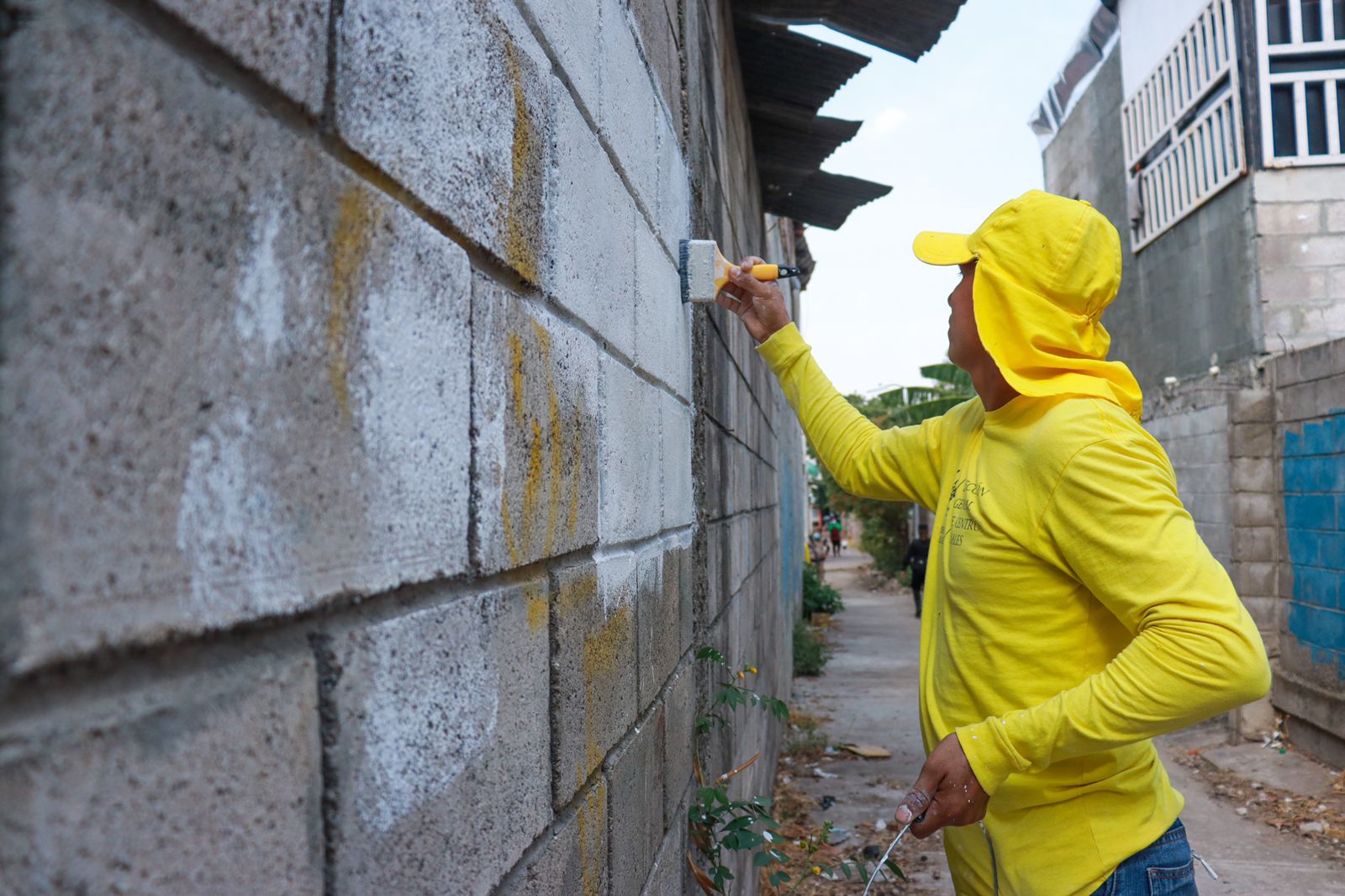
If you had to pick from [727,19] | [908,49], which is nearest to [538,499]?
[727,19]

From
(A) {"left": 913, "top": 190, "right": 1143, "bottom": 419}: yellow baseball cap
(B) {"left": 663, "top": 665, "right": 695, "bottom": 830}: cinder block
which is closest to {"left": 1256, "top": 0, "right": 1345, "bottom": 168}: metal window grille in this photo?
(A) {"left": 913, "top": 190, "right": 1143, "bottom": 419}: yellow baseball cap

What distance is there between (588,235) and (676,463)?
837 millimetres

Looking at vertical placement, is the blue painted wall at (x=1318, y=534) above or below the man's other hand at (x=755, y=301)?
below

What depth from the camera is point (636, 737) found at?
166cm

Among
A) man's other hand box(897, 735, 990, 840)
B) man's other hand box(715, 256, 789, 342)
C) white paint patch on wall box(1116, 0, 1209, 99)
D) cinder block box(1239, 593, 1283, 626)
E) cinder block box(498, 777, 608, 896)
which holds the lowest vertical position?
cinder block box(1239, 593, 1283, 626)

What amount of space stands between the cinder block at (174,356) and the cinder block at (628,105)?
0.87 metres

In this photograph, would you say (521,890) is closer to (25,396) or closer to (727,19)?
(25,396)

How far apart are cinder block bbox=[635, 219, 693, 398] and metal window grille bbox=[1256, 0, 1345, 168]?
10063mm

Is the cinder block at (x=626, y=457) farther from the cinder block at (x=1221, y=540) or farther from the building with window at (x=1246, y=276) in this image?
the cinder block at (x=1221, y=540)

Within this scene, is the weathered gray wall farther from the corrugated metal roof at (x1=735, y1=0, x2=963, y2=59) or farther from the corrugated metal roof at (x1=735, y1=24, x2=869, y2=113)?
the corrugated metal roof at (x1=735, y1=0, x2=963, y2=59)

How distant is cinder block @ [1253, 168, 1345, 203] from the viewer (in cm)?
1009

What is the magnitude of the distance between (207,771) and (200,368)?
206 mm

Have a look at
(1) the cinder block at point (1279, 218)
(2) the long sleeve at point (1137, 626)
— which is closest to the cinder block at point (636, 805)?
(2) the long sleeve at point (1137, 626)

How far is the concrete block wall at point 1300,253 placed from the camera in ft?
32.8
